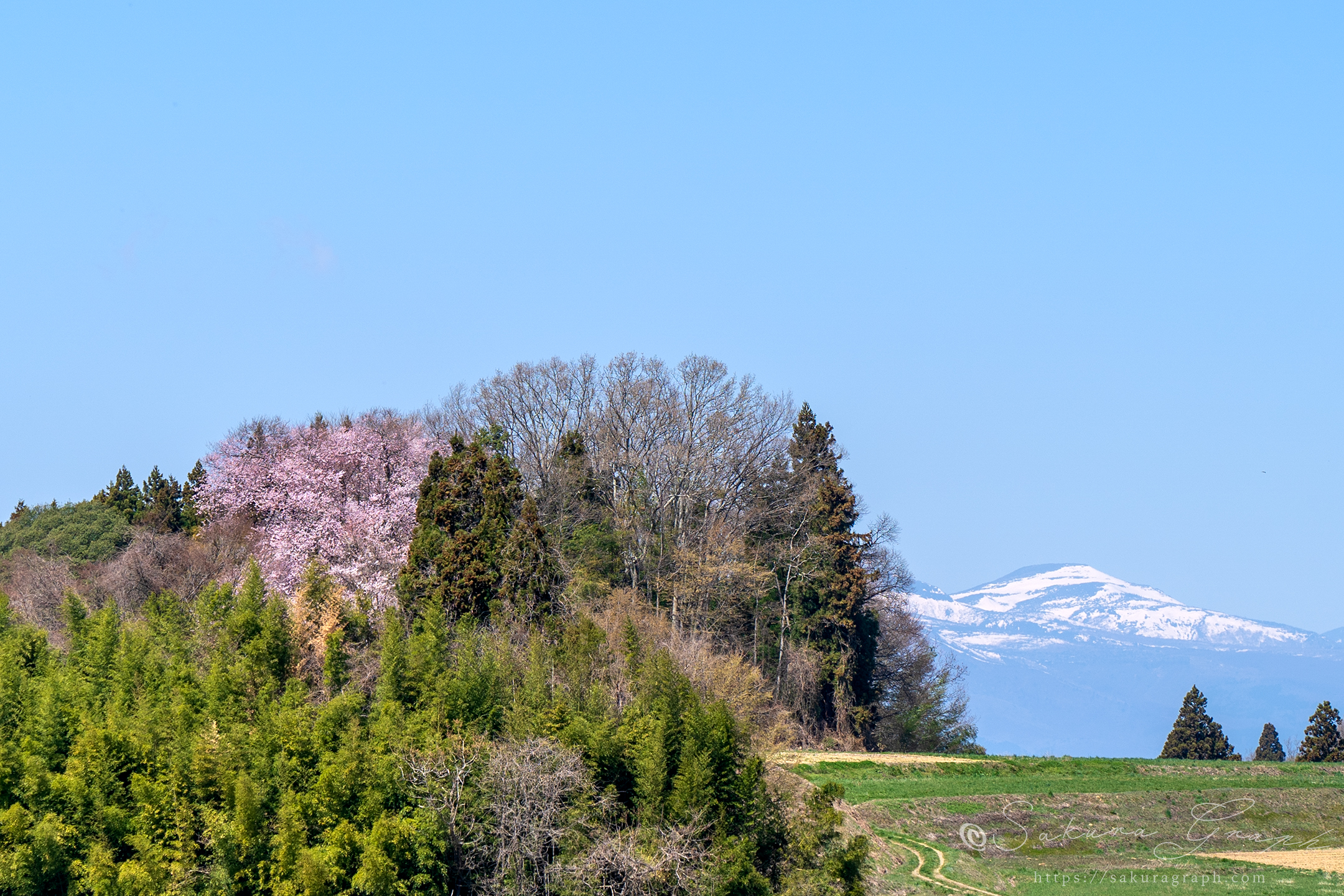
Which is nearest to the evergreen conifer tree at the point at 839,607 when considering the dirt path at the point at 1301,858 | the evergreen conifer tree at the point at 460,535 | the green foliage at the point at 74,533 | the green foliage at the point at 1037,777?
the green foliage at the point at 1037,777

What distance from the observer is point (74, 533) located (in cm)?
7894

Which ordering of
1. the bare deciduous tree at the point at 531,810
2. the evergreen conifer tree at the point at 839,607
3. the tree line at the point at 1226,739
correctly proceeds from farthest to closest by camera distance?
1. the tree line at the point at 1226,739
2. the evergreen conifer tree at the point at 839,607
3. the bare deciduous tree at the point at 531,810

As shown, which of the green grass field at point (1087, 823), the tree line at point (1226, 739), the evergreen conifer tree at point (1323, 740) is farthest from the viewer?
the tree line at point (1226, 739)

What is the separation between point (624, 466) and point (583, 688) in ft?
87.5

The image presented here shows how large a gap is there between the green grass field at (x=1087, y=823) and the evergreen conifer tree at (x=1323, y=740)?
55.7 ft

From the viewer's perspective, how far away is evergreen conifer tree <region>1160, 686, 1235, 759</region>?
84625 millimetres

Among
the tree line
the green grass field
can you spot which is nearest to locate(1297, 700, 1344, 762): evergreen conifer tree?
the tree line

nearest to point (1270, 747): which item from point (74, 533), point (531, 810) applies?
point (531, 810)

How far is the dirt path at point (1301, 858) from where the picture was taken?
1829 inches

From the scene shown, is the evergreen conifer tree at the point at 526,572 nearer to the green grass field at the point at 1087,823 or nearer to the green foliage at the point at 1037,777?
the green grass field at the point at 1087,823

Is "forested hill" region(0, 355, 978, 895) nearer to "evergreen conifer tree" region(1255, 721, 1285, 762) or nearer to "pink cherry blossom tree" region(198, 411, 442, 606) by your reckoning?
"pink cherry blossom tree" region(198, 411, 442, 606)

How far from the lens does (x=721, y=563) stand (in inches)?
2562

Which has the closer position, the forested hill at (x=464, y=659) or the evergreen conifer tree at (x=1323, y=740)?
the forested hill at (x=464, y=659)

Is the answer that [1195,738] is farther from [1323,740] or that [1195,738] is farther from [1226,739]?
[1323,740]
